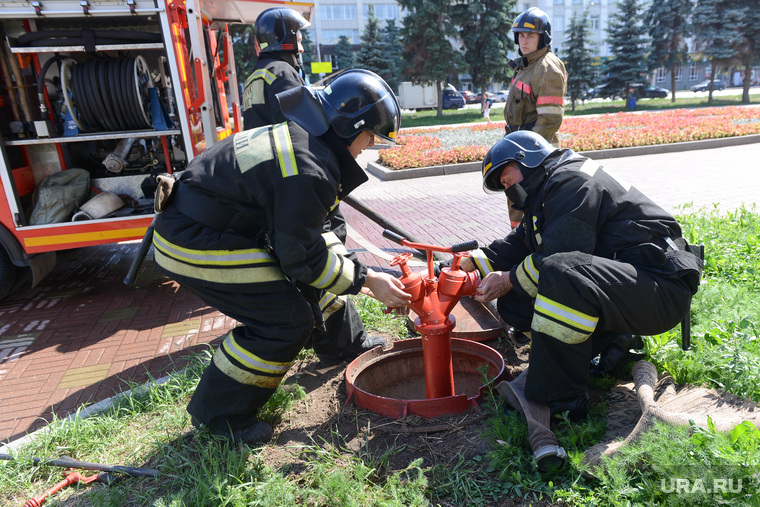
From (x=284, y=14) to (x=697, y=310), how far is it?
12.2ft

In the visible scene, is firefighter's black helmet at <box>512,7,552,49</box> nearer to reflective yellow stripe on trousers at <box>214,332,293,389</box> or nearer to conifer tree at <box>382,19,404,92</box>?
reflective yellow stripe on trousers at <box>214,332,293,389</box>

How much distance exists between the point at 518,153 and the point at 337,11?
60613 millimetres

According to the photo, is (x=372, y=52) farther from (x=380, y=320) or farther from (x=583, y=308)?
(x=583, y=308)

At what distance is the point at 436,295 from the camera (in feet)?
9.13

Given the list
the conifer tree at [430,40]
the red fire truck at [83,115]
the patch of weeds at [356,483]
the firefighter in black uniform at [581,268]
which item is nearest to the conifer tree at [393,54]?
the conifer tree at [430,40]


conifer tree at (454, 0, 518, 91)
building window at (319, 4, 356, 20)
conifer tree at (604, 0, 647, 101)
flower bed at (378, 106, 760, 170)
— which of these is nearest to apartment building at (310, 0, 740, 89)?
building window at (319, 4, 356, 20)

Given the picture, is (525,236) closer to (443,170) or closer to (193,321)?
(193,321)

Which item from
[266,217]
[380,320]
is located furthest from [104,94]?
[266,217]

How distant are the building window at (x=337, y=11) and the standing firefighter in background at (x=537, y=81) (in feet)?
188

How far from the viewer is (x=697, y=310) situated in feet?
11.0

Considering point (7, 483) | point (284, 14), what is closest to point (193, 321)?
point (7, 483)

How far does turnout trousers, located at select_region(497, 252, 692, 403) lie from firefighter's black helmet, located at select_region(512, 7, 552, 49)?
3122 mm

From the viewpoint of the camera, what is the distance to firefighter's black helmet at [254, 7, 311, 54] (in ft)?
14.4

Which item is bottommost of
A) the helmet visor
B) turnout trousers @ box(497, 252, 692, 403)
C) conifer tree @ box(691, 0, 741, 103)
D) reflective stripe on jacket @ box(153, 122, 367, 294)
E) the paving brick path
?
the paving brick path
